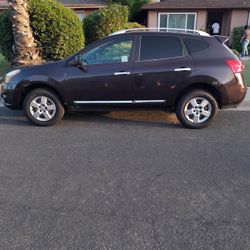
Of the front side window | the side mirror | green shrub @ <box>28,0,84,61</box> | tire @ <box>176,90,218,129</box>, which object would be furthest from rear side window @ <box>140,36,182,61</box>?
green shrub @ <box>28,0,84,61</box>

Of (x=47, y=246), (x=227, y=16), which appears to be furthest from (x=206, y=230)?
(x=227, y=16)

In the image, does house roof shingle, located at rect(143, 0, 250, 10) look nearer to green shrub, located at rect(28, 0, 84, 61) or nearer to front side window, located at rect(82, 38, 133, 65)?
green shrub, located at rect(28, 0, 84, 61)

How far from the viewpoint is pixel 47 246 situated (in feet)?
8.08

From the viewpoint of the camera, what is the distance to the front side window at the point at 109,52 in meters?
5.31

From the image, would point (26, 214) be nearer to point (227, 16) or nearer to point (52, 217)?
point (52, 217)

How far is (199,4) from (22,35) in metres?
13.6

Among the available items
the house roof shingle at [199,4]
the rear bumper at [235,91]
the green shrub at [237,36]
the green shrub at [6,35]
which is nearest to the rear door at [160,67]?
the rear bumper at [235,91]

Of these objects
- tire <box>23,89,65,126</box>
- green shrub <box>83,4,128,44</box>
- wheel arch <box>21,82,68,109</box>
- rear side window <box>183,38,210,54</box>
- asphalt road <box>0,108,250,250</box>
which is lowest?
asphalt road <box>0,108,250,250</box>

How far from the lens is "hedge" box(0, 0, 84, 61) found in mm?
9188

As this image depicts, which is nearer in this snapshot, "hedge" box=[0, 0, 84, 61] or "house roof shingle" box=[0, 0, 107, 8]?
"hedge" box=[0, 0, 84, 61]

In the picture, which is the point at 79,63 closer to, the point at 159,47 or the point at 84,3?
the point at 159,47

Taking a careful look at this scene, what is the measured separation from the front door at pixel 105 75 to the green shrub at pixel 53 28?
4.61m

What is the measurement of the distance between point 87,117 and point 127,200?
3263mm

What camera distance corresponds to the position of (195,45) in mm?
5266
